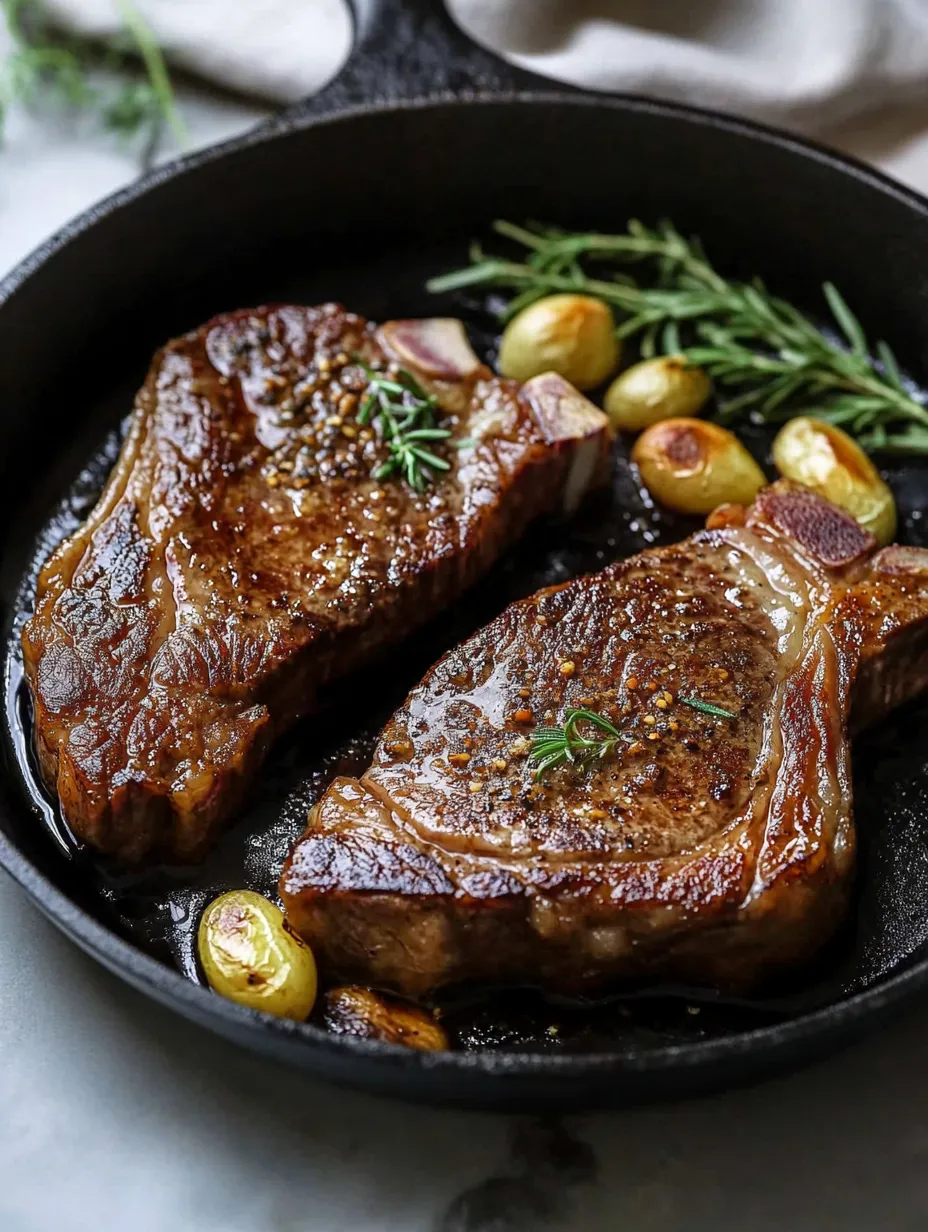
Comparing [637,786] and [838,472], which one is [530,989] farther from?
[838,472]

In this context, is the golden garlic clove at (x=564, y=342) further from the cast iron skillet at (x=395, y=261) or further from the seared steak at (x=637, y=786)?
the seared steak at (x=637, y=786)

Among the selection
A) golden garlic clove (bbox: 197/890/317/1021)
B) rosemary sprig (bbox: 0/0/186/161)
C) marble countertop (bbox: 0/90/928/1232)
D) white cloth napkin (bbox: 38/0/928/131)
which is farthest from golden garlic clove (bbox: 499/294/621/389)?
marble countertop (bbox: 0/90/928/1232)

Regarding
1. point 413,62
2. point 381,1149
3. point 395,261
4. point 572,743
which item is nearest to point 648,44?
point 413,62

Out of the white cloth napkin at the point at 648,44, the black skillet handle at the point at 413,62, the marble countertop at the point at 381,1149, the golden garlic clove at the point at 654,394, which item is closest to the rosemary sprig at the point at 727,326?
the golden garlic clove at the point at 654,394

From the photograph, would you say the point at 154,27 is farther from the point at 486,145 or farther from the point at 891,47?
the point at 891,47

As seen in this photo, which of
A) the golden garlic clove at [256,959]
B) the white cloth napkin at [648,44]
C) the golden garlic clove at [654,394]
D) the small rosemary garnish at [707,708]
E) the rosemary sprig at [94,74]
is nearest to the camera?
the golden garlic clove at [256,959]

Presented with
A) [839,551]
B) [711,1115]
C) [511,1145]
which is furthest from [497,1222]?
[839,551]
